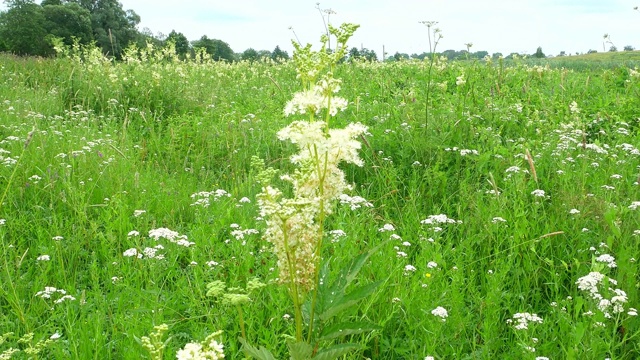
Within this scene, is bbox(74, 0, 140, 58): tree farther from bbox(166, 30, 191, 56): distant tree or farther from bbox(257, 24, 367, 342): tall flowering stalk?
bbox(257, 24, 367, 342): tall flowering stalk

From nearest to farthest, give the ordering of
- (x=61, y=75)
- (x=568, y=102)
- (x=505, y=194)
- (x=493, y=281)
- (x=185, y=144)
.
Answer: (x=493, y=281)
(x=505, y=194)
(x=185, y=144)
(x=568, y=102)
(x=61, y=75)

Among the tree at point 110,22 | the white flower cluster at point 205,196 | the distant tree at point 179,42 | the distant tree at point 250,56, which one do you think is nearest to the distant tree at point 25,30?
the tree at point 110,22

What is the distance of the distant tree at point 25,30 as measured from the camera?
6016 cm

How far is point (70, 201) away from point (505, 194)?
3851 mm

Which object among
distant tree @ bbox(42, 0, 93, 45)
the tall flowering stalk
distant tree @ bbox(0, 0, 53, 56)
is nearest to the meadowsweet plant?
the tall flowering stalk

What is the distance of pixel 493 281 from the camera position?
3.29 metres

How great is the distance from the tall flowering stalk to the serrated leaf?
0.06 meters

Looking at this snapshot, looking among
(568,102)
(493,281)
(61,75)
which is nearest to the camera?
(493,281)

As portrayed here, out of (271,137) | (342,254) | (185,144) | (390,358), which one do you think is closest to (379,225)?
(342,254)

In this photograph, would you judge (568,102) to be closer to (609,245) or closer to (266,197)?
(609,245)

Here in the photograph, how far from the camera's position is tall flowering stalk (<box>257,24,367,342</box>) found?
75.7 inches

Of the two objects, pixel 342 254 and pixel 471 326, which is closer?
pixel 471 326

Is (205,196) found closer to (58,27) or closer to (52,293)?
→ (52,293)

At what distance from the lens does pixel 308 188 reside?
6.68 feet
